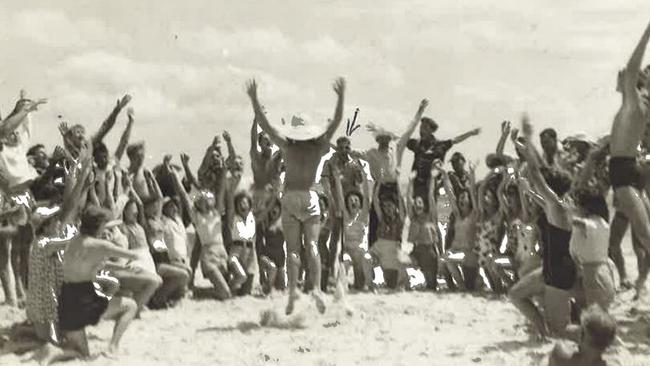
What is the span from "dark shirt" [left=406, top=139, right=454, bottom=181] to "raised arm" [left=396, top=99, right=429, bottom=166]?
15cm

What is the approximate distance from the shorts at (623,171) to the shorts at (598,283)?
0.97m

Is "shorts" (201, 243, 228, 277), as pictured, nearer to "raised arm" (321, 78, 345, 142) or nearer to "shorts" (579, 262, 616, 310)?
"raised arm" (321, 78, 345, 142)

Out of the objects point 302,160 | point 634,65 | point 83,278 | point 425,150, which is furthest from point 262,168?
point 634,65

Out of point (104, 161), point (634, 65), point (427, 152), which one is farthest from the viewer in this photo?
point (427, 152)

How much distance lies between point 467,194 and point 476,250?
0.64 meters

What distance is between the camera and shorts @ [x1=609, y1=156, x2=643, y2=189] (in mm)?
7000

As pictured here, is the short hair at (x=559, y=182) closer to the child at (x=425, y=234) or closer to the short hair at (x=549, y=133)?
the short hair at (x=549, y=133)

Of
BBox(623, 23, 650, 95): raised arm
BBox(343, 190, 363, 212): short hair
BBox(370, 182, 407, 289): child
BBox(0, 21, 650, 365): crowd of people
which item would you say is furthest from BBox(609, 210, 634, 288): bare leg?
BBox(623, 23, 650, 95): raised arm

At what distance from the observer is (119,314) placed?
694cm

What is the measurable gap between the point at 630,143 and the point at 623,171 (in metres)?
0.23

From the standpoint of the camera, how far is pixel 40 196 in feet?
26.8

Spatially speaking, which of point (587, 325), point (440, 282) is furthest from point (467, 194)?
point (587, 325)

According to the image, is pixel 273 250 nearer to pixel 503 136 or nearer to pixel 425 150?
pixel 425 150

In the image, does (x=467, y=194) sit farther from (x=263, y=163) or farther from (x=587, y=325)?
(x=587, y=325)
